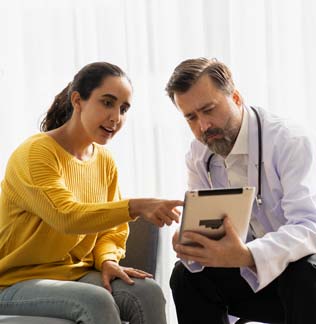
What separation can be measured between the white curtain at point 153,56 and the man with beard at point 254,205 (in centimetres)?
58

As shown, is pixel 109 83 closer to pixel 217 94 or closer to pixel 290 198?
pixel 217 94

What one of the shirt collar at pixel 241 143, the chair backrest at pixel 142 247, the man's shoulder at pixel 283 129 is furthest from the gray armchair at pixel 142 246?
the man's shoulder at pixel 283 129

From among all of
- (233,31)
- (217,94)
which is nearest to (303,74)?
(233,31)

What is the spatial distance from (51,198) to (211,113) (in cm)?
53

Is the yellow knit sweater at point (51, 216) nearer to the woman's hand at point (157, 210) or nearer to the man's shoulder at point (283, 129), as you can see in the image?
the woman's hand at point (157, 210)

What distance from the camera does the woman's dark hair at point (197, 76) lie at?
1.72m

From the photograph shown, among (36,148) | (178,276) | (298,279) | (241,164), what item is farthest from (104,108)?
(298,279)

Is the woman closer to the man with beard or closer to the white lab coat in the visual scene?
the man with beard

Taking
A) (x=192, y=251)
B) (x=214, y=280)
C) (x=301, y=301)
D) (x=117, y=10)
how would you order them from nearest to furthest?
(x=301, y=301)
(x=192, y=251)
(x=214, y=280)
(x=117, y=10)

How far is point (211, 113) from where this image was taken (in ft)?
5.64

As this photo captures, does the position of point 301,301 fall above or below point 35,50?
below

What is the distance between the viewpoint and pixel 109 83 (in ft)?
5.98

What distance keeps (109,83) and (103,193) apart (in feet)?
1.18

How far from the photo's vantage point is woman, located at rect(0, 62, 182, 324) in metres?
1.59
